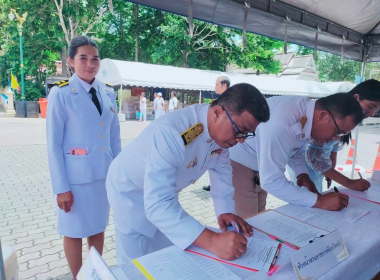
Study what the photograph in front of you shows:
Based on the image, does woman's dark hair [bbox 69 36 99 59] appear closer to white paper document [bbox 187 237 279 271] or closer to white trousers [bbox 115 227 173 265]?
white trousers [bbox 115 227 173 265]

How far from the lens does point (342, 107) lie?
5.05 feet

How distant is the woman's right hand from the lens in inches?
70.1

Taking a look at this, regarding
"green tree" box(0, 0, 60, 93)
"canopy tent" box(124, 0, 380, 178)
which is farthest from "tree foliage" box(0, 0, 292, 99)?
"canopy tent" box(124, 0, 380, 178)

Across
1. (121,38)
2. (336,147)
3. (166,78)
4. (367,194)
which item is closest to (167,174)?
(367,194)

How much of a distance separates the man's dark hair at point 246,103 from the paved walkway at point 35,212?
1.98 m

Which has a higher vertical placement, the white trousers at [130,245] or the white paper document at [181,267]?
the white paper document at [181,267]

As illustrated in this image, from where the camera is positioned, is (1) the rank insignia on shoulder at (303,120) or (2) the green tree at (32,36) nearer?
(1) the rank insignia on shoulder at (303,120)

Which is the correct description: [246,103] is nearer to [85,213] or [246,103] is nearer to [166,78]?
[85,213]

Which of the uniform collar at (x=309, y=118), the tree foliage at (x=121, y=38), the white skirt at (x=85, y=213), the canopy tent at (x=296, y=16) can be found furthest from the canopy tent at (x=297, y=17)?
the tree foliage at (x=121, y=38)

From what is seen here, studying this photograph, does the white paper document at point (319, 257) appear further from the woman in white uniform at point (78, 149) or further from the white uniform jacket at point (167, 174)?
the woman in white uniform at point (78, 149)

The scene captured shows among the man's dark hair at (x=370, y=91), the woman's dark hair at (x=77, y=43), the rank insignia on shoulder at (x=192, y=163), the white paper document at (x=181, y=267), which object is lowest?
the white paper document at (x=181, y=267)

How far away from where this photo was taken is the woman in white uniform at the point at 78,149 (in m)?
1.76

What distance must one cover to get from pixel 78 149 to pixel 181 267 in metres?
1.14

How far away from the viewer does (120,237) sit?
54.3 inches
